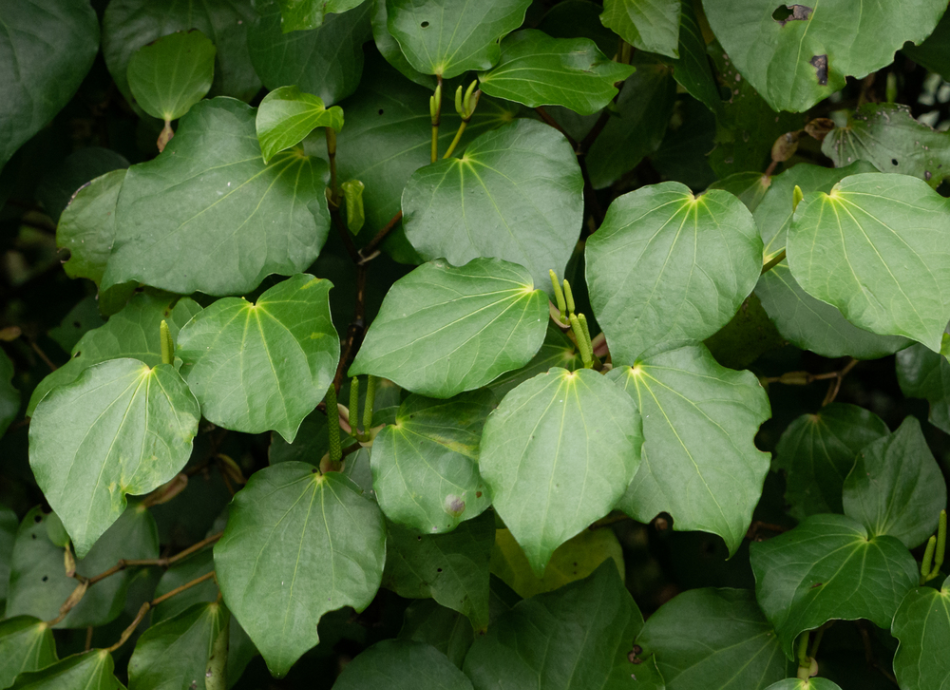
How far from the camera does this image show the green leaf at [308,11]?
29.3 inches

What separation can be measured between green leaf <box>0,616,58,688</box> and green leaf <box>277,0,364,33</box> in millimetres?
787

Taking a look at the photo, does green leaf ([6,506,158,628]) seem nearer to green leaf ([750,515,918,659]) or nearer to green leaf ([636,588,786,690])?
green leaf ([636,588,786,690])

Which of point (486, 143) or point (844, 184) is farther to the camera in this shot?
point (486, 143)

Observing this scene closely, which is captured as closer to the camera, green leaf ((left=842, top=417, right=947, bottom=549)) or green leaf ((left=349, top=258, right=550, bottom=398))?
green leaf ((left=349, top=258, right=550, bottom=398))

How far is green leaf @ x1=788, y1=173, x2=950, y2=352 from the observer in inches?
23.8

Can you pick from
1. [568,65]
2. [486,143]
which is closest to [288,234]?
[486,143]

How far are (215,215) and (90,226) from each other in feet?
0.83

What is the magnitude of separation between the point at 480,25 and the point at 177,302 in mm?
457

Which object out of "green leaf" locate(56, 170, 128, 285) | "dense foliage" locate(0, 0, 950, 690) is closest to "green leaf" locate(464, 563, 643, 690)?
"dense foliage" locate(0, 0, 950, 690)

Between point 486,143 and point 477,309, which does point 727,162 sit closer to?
point 486,143

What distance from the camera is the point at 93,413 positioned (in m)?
0.68

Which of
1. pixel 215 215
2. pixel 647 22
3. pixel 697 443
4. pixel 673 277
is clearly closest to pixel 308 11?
pixel 215 215

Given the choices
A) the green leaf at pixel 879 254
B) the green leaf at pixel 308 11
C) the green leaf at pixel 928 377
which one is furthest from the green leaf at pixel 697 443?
the green leaf at pixel 308 11

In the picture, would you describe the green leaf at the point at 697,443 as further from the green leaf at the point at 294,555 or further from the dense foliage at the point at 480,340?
the green leaf at the point at 294,555
